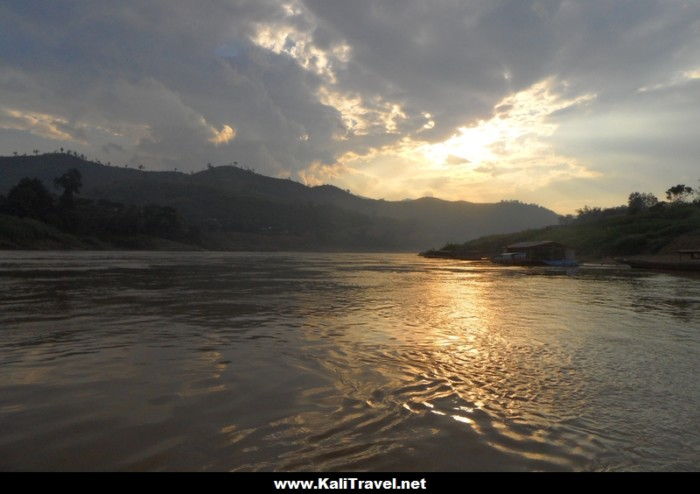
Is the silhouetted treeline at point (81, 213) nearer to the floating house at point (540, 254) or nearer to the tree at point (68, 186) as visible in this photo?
the tree at point (68, 186)

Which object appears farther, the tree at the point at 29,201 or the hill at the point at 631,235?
the tree at the point at 29,201

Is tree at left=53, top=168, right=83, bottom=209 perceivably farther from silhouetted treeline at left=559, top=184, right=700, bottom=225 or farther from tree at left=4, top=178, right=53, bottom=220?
silhouetted treeline at left=559, top=184, right=700, bottom=225

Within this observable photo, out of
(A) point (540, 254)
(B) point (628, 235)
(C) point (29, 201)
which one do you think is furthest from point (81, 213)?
(B) point (628, 235)

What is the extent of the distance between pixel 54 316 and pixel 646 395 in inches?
713

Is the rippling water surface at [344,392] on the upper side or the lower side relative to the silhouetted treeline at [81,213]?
lower

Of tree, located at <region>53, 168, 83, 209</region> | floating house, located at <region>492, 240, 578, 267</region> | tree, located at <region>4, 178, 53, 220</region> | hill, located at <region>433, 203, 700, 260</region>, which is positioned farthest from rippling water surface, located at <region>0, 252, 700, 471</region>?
tree, located at <region>53, 168, 83, 209</region>

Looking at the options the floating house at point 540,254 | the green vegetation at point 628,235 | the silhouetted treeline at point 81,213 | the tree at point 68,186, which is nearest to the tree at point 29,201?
the silhouetted treeline at point 81,213

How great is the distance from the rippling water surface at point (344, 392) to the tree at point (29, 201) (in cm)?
14383

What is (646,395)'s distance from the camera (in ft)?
25.9

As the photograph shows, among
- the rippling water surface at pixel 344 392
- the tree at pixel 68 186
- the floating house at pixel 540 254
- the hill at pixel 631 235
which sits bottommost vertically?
the rippling water surface at pixel 344 392

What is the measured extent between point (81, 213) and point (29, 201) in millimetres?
15914

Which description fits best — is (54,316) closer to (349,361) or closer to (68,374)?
(68,374)

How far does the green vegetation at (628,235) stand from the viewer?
9025 cm
